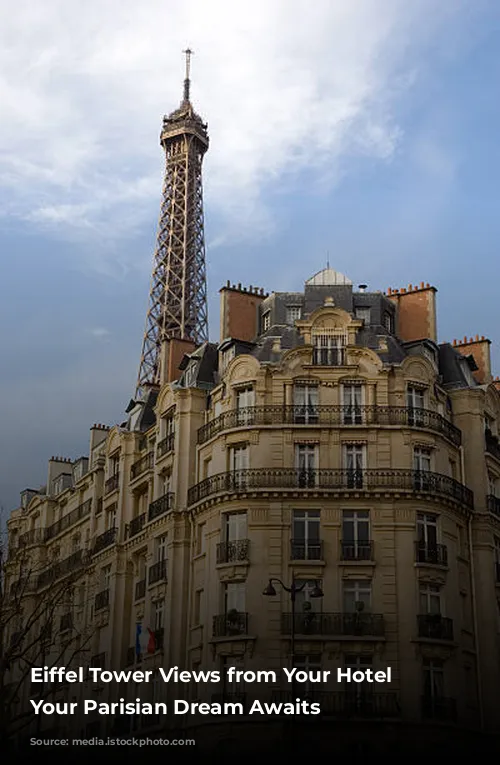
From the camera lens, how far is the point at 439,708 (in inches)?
1447

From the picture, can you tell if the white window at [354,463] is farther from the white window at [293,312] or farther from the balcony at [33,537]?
the balcony at [33,537]

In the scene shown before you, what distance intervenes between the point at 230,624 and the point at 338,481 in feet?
19.3

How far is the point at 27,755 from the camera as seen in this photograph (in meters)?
45.8

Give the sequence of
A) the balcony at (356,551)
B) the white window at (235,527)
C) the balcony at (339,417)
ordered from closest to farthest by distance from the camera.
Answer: the balcony at (356,551)
the white window at (235,527)
the balcony at (339,417)

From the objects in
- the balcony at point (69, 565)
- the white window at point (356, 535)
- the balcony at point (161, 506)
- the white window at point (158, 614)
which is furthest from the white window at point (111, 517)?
the white window at point (356, 535)

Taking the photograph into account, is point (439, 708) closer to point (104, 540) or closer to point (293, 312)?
point (293, 312)

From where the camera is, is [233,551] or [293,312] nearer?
[233,551]

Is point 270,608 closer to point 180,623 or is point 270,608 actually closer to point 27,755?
point 180,623

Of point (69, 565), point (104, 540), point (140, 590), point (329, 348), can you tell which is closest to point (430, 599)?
point (329, 348)

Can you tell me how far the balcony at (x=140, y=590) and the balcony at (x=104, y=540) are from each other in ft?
9.94

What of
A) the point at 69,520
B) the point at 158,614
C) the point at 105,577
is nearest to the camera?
the point at 158,614

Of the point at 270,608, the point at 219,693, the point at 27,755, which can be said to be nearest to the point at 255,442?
the point at 270,608

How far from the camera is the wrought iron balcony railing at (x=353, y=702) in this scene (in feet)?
118

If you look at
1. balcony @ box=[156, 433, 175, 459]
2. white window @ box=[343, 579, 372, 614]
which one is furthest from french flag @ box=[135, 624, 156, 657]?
white window @ box=[343, 579, 372, 614]
